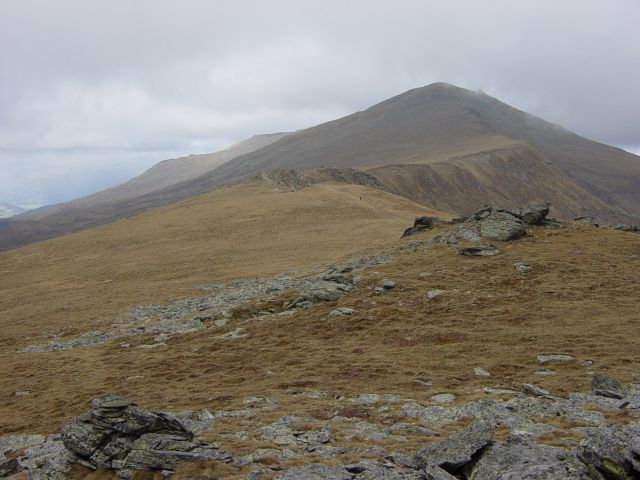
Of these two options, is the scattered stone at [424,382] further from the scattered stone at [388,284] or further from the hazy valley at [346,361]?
the scattered stone at [388,284]

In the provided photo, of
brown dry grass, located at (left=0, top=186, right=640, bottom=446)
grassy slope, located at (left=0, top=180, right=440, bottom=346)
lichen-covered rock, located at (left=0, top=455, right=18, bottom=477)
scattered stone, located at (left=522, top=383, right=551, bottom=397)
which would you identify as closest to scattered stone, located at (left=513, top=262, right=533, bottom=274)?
brown dry grass, located at (left=0, top=186, right=640, bottom=446)

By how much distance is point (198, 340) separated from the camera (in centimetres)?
2236

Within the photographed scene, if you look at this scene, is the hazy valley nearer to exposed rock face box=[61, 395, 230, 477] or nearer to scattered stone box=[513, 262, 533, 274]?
exposed rock face box=[61, 395, 230, 477]

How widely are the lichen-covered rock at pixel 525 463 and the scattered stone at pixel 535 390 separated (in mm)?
3746

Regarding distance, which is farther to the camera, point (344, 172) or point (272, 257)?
point (344, 172)

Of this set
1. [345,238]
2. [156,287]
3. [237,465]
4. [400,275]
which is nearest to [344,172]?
[345,238]

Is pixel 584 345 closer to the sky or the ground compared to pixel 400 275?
closer to the ground

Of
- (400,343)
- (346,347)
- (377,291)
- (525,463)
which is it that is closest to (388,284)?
(377,291)

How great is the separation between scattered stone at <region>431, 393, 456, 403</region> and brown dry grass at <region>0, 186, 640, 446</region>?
0.83ft

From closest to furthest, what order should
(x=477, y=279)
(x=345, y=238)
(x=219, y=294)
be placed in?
(x=477, y=279), (x=219, y=294), (x=345, y=238)

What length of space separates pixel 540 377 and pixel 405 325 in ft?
21.3

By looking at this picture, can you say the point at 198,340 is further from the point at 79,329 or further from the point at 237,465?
the point at 237,465

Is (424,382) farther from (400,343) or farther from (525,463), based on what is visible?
(525,463)

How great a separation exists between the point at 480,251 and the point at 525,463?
1990 cm
